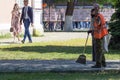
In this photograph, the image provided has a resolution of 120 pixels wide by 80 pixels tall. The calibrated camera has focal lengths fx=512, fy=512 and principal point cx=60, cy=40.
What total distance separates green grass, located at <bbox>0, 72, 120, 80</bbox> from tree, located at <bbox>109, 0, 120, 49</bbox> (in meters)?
8.16

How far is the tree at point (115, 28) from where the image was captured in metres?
22.4

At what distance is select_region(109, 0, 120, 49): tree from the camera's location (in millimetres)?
22438

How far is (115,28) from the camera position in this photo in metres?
22.9

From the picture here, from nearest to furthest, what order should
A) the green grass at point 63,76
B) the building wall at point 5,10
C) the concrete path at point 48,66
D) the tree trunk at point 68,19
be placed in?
1. the green grass at point 63,76
2. the concrete path at point 48,66
3. the building wall at point 5,10
4. the tree trunk at point 68,19

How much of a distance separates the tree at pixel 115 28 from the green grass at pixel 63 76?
8.16 meters

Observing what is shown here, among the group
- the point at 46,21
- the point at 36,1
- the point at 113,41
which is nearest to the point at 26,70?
the point at 113,41

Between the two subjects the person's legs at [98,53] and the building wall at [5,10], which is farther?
the building wall at [5,10]

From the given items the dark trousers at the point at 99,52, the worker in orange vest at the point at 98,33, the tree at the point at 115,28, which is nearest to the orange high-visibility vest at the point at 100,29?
the worker in orange vest at the point at 98,33

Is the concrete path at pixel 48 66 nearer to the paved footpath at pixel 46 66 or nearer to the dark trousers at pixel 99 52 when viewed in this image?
the paved footpath at pixel 46 66

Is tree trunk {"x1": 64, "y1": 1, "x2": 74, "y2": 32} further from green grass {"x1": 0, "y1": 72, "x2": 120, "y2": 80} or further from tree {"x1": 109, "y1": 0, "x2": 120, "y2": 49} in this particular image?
green grass {"x1": 0, "y1": 72, "x2": 120, "y2": 80}

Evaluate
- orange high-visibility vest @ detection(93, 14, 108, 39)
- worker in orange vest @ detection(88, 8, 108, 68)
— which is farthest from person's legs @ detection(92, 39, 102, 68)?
orange high-visibility vest @ detection(93, 14, 108, 39)

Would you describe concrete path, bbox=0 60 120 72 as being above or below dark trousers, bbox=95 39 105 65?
below

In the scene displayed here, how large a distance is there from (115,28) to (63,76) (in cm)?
966

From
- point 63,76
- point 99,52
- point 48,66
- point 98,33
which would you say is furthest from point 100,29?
point 63,76
